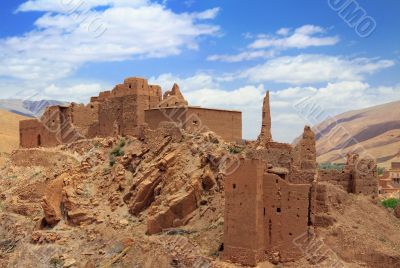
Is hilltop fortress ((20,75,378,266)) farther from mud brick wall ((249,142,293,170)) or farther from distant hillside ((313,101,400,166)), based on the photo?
distant hillside ((313,101,400,166))

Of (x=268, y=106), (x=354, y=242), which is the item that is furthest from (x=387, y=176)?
(x=354, y=242)

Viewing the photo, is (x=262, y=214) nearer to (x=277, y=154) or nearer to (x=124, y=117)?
(x=277, y=154)

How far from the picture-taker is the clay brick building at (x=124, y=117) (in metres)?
38.5

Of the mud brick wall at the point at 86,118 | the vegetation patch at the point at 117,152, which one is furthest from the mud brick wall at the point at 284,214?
the mud brick wall at the point at 86,118

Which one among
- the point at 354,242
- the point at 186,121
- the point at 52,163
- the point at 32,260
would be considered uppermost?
the point at 186,121

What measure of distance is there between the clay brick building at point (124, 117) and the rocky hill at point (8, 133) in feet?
54.9

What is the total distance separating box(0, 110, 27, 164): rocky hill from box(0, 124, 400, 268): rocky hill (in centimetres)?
2296

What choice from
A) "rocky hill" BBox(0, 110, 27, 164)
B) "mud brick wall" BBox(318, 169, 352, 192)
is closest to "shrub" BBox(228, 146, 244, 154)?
"mud brick wall" BBox(318, 169, 352, 192)

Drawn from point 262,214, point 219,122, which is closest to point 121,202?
point 219,122

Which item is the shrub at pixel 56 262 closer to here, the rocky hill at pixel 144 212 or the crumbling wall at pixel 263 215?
the rocky hill at pixel 144 212

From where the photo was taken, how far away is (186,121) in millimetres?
37344

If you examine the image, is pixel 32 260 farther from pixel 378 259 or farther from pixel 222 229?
pixel 378 259

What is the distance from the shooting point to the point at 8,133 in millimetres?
97125

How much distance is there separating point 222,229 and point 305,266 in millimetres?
5341
